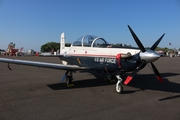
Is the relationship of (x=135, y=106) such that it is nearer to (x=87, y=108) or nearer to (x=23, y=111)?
(x=87, y=108)

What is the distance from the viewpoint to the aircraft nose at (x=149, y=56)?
17.5 feet

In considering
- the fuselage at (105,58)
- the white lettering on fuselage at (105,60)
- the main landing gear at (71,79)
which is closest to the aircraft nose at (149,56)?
the fuselage at (105,58)

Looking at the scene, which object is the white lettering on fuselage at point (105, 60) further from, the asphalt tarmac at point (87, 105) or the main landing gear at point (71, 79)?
the asphalt tarmac at point (87, 105)

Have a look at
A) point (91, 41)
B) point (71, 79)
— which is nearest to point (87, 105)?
point (71, 79)

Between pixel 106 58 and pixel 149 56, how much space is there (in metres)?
1.92

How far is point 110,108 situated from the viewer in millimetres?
4703

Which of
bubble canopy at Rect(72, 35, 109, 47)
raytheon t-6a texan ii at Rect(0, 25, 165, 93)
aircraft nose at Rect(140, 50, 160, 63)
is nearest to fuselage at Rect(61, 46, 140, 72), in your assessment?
raytheon t-6a texan ii at Rect(0, 25, 165, 93)

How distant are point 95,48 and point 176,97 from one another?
3.90 meters

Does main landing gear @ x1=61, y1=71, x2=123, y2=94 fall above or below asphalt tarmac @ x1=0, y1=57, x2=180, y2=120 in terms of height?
above

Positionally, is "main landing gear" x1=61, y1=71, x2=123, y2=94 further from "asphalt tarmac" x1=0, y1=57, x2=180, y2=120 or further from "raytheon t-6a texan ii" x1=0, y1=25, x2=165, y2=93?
"asphalt tarmac" x1=0, y1=57, x2=180, y2=120

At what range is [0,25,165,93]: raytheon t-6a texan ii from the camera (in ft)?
19.0

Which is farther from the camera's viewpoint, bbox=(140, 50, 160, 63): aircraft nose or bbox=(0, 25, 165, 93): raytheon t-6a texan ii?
bbox=(0, 25, 165, 93): raytheon t-6a texan ii

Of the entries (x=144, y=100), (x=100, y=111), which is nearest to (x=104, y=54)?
(x=144, y=100)

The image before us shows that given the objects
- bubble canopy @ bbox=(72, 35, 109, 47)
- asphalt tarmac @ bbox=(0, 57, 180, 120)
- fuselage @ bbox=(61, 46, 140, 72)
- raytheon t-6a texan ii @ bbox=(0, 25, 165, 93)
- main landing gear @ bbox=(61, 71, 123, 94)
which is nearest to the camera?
asphalt tarmac @ bbox=(0, 57, 180, 120)
